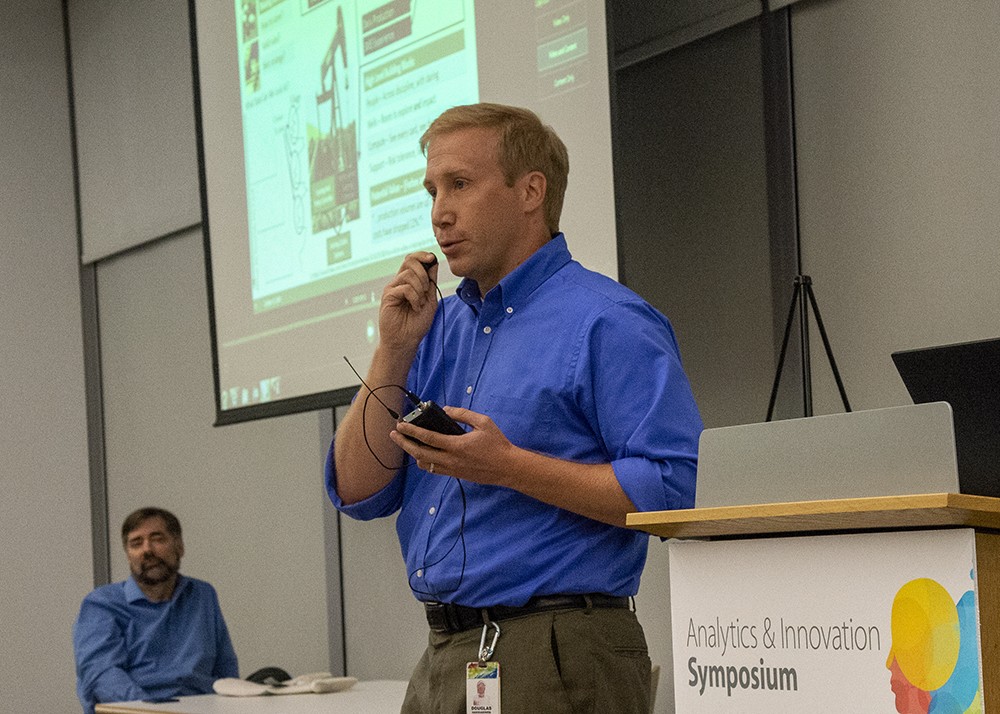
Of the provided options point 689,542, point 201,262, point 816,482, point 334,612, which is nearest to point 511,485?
point 689,542

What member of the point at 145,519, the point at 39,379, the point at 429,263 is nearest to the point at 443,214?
the point at 429,263

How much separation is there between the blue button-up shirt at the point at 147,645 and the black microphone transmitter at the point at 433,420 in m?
2.92

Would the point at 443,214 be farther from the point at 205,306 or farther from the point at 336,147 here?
the point at 205,306

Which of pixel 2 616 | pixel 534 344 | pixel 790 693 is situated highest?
pixel 534 344

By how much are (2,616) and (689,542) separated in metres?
5.26

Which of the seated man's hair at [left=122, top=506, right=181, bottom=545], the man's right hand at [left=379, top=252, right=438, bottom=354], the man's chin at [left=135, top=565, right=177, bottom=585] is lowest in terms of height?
the man's chin at [left=135, top=565, right=177, bottom=585]

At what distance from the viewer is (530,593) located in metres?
1.79

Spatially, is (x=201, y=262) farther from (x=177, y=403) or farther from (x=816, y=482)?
(x=816, y=482)

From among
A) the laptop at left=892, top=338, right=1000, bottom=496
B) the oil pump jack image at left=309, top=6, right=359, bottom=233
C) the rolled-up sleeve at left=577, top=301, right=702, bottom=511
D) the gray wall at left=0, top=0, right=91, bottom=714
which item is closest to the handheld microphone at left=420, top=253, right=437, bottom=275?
the rolled-up sleeve at left=577, top=301, right=702, bottom=511

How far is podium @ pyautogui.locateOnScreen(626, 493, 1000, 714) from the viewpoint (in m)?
1.24

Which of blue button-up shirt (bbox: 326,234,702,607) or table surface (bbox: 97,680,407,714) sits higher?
blue button-up shirt (bbox: 326,234,702,607)

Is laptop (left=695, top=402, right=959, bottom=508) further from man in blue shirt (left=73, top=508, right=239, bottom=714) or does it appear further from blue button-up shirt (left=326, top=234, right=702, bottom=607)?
man in blue shirt (left=73, top=508, right=239, bottom=714)

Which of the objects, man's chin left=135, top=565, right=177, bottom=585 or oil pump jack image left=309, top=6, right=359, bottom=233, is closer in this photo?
oil pump jack image left=309, top=6, right=359, bottom=233

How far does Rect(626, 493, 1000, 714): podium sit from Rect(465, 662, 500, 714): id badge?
1.22 feet
